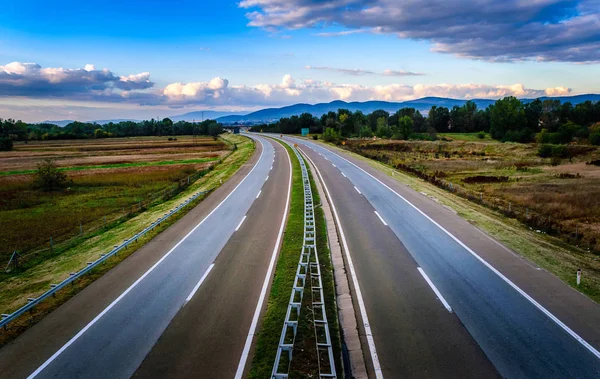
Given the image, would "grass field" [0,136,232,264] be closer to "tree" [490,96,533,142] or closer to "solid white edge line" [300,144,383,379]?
"solid white edge line" [300,144,383,379]

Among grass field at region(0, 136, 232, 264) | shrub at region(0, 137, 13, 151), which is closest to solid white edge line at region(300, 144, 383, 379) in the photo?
grass field at region(0, 136, 232, 264)

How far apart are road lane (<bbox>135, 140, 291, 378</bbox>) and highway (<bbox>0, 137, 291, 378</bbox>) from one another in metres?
0.03

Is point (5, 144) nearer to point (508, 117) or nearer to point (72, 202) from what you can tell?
point (72, 202)

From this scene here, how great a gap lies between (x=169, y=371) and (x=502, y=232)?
16234mm

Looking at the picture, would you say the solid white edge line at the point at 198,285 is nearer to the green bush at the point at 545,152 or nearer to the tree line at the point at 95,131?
the green bush at the point at 545,152

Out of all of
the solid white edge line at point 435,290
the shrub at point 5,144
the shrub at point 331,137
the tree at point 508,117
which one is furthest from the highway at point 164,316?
the shrub at point 5,144

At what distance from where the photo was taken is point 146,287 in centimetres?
1291

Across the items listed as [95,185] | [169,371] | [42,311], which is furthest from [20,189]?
[169,371]

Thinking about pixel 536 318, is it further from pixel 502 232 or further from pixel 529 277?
pixel 502 232

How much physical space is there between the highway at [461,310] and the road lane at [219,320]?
3.20 m

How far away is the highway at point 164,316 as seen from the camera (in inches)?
341

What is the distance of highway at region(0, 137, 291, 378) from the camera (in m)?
8.66

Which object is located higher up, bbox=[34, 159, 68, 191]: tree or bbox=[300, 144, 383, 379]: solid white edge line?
bbox=[34, 159, 68, 191]: tree

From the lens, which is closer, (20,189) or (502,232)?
(502,232)
